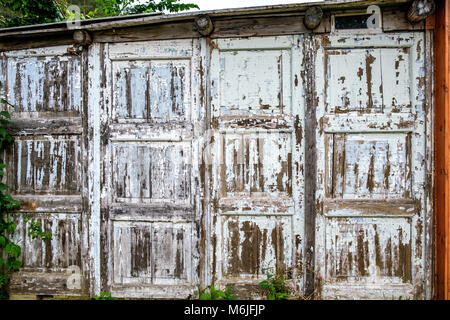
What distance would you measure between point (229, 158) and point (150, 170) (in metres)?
0.84

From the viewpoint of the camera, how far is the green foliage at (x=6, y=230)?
264 centimetres

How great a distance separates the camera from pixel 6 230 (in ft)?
9.09

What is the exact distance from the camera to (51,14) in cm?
491

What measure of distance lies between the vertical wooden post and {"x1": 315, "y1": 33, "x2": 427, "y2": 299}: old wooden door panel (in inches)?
4.8

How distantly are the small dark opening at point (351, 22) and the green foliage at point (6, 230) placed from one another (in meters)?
3.44

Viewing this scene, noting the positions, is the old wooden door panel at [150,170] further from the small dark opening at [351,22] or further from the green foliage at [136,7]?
the green foliage at [136,7]

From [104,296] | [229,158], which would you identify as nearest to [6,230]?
[104,296]

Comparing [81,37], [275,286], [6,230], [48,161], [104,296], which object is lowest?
[104,296]

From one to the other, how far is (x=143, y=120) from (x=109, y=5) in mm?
5145

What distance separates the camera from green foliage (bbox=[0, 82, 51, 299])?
264 centimetres

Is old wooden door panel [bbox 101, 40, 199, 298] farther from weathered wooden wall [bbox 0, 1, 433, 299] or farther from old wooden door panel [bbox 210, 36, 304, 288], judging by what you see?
old wooden door panel [bbox 210, 36, 304, 288]

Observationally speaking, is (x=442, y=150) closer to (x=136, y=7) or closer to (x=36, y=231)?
(x=36, y=231)

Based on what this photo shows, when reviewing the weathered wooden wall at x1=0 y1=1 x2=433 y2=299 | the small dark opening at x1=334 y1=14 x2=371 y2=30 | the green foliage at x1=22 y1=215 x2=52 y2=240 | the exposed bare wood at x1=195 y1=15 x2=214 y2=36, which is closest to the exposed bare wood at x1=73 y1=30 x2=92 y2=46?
the weathered wooden wall at x1=0 y1=1 x2=433 y2=299
